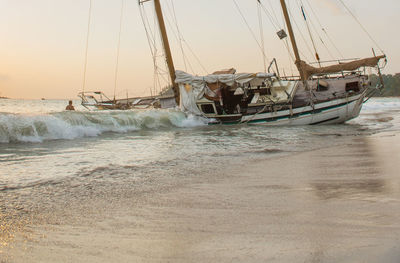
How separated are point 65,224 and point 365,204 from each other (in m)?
2.56

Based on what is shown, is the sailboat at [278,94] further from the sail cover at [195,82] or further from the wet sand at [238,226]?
the wet sand at [238,226]

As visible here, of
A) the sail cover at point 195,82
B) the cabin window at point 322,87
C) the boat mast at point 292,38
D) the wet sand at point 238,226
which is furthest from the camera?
the boat mast at point 292,38

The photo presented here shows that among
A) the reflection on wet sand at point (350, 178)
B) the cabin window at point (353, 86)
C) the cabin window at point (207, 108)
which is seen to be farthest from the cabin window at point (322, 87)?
the reflection on wet sand at point (350, 178)

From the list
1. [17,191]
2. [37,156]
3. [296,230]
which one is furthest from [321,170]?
[37,156]

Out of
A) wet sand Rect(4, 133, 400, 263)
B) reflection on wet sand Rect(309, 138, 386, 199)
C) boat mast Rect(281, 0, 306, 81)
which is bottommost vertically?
reflection on wet sand Rect(309, 138, 386, 199)

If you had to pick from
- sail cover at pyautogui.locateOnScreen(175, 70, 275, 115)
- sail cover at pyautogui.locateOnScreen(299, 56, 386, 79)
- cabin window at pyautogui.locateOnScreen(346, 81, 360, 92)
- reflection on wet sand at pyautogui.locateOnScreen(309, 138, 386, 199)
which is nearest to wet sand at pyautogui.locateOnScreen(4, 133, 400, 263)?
reflection on wet sand at pyautogui.locateOnScreen(309, 138, 386, 199)

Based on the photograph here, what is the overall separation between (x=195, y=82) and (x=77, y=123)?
854 centimetres

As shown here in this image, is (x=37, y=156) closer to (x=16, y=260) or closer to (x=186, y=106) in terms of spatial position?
(x=16, y=260)

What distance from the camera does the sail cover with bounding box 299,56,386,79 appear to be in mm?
20609

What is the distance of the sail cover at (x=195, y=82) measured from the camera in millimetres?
20500

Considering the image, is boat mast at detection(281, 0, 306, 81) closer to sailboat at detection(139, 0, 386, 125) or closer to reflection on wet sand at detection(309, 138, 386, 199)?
sailboat at detection(139, 0, 386, 125)

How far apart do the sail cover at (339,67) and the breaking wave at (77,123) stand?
284 inches

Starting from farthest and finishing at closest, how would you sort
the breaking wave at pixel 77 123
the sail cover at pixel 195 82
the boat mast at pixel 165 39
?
the boat mast at pixel 165 39 < the sail cover at pixel 195 82 < the breaking wave at pixel 77 123

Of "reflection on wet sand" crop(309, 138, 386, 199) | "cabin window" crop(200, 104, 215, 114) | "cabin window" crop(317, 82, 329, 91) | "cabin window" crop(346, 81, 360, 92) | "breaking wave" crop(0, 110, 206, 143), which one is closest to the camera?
"reflection on wet sand" crop(309, 138, 386, 199)
